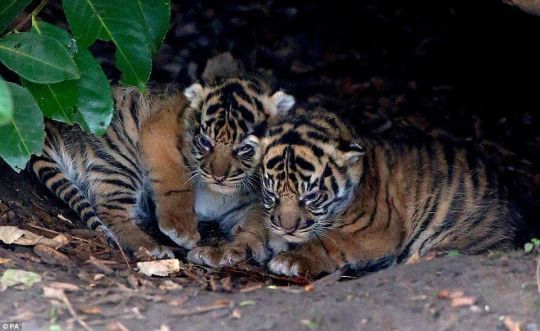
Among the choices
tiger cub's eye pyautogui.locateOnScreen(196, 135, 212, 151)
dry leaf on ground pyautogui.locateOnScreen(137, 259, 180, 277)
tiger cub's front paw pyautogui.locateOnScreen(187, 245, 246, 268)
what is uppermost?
tiger cub's eye pyautogui.locateOnScreen(196, 135, 212, 151)

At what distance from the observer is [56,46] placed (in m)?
3.94

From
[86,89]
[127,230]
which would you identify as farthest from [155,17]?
[127,230]

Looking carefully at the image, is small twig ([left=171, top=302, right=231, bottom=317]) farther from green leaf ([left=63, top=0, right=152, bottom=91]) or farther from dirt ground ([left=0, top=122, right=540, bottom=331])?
green leaf ([left=63, top=0, right=152, bottom=91])

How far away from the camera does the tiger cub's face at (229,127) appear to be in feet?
16.5

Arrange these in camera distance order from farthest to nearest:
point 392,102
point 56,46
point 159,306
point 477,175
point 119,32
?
point 392,102, point 477,175, point 119,32, point 56,46, point 159,306

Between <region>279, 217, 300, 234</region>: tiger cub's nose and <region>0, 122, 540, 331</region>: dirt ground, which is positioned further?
<region>279, 217, 300, 234</region>: tiger cub's nose

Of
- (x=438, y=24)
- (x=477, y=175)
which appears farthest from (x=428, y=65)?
(x=477, y=175)

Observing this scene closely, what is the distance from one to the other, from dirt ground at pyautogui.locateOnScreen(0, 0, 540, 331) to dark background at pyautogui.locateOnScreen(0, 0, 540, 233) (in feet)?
0.04

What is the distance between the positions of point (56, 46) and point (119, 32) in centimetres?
43

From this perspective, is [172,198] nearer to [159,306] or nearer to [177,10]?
[159,306]

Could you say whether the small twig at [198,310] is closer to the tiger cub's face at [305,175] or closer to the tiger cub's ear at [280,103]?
the tiger cub's face at [305,175]

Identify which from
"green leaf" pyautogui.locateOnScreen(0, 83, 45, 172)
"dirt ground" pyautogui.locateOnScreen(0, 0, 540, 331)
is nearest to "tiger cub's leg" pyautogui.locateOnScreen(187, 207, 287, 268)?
"dirt ground" pyautogui.locateOnScreen(0, 0, 540, 331)

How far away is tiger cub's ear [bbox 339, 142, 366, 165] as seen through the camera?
482 cm

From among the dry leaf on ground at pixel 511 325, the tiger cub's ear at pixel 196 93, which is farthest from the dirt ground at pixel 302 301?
the tiger cub's ear at pixel 196 93
